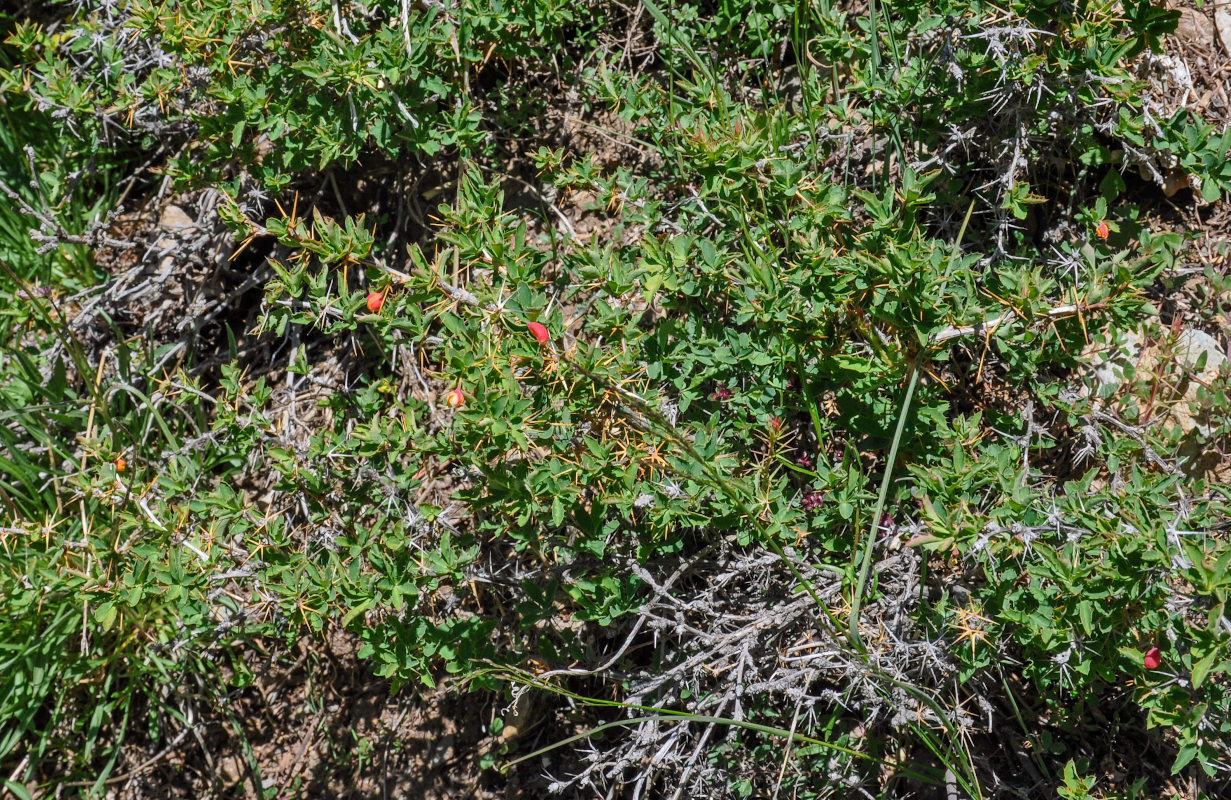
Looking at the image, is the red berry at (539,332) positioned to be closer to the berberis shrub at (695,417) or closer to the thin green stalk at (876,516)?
the berberis shrub at (695,417)

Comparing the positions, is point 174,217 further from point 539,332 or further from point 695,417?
point 695,417

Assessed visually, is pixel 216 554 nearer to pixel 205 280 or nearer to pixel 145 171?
pixel 205 280

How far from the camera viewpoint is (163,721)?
3422mm

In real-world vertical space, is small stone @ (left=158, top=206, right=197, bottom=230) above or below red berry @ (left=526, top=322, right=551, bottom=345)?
below

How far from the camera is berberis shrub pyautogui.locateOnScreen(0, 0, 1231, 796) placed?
226cm

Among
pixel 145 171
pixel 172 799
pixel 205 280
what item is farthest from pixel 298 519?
pixel 145 171

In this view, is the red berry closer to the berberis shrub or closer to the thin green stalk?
the berberis shrub

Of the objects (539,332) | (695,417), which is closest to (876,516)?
(695,417)

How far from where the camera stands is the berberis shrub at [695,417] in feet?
7.40

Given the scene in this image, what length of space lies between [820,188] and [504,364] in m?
0.95

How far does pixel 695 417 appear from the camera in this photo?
2.66 m

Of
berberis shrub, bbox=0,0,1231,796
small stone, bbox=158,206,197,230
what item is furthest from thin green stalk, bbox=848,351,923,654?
small stone, bbox=158,206,197,230

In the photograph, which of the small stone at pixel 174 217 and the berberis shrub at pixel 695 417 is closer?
the berberis shrub at pixel 695 417

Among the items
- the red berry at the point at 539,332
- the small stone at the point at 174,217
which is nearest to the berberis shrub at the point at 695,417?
the red berry at the point at 539,332
